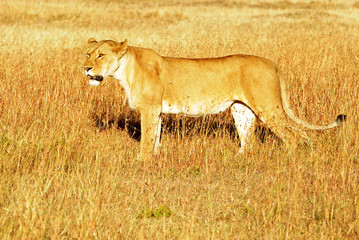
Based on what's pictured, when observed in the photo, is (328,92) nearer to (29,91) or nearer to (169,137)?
(169,137)

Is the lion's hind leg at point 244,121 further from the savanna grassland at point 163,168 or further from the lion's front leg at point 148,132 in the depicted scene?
the lion's front leg at point 148,132

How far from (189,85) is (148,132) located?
0.78m

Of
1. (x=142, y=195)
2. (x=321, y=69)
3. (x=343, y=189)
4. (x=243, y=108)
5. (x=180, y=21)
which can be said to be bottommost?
(x=142, y=195)

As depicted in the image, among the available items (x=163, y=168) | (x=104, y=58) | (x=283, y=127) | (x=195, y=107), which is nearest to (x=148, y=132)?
(x=163, y=168)

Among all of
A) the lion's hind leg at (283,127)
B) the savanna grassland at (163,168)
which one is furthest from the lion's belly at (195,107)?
the lion's hind leg at (283,127)

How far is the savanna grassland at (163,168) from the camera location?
11.9ft

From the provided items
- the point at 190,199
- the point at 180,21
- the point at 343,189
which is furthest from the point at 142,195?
the point at 180,21

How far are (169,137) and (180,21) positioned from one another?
21039mm

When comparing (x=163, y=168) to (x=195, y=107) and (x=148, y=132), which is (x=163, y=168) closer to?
(x=148, y=132)

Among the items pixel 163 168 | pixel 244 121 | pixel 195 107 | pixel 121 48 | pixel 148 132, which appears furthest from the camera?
pixel 244 121

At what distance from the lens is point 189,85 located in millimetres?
5793

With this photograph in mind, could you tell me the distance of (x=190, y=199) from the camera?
4.42 m

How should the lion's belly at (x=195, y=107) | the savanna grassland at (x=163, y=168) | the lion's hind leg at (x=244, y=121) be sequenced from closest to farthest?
the savanna grassland at (x=163, y=168) → the lion's belly at (x=195, y=107) → the lion's hind leg at (x=244, y=121)

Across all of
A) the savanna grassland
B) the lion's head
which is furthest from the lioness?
the savanna grassland
